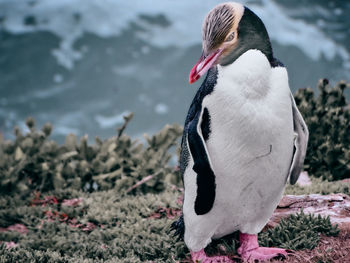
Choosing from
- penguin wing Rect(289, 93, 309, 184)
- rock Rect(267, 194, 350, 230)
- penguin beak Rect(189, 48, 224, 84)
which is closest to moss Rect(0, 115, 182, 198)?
rock Rect(267, 194, 350, 230)

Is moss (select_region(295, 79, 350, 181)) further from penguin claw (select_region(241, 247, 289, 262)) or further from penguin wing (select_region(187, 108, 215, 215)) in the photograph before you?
penguin wing (select_region(187, 108, 215, 215))

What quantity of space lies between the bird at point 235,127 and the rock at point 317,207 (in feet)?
2.31

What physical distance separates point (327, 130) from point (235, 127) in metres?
3.24

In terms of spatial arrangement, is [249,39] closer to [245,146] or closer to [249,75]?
[249,75]

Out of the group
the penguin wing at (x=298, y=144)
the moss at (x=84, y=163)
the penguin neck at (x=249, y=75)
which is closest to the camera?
the penguin neck at (x=249, y=75)

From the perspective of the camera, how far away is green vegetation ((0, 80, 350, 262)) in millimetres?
2926

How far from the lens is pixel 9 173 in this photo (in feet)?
16.3

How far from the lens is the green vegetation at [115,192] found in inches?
115

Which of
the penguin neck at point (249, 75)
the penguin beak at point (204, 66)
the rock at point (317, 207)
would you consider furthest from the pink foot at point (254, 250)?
the penguin beak at point (204, 66)

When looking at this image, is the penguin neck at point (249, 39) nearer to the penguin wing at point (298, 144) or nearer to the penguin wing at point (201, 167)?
the penguin wing at point (201, 167)

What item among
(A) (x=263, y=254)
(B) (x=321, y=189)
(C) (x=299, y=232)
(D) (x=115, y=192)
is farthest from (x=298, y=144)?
(D) (x=115, y=192)

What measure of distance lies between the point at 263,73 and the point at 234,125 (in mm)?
348

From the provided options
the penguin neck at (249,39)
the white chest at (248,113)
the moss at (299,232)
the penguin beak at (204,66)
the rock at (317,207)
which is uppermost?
the penguin neck at (249,39)

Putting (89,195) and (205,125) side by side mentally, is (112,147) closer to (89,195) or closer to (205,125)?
(89,195)
